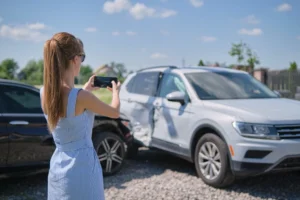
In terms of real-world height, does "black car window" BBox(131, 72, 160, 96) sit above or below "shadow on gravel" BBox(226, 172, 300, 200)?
above

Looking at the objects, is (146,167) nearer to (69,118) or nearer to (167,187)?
(167,187)

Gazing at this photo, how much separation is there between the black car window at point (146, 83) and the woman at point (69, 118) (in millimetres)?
4334

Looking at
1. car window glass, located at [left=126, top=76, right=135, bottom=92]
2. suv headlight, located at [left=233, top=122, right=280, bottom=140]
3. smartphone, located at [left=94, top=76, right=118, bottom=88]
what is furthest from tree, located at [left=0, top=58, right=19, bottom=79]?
smartphone, located at [left=94, top=76, right=118, bottom=88]

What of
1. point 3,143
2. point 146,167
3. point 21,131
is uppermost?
point 21,131

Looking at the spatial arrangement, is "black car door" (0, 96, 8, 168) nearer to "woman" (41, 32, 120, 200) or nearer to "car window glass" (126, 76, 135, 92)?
"woman" (41, 32, 120, 200)

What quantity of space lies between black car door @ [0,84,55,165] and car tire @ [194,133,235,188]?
2125 mm

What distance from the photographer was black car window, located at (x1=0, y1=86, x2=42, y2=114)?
4648 mm

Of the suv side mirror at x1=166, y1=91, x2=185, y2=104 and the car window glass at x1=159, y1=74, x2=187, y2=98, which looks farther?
the car window glass at x1=159, y1=74, x2=187, y2=98

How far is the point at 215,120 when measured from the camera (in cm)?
483

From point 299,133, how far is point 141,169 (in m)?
2.72

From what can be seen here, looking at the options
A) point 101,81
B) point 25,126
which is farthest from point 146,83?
point 101,81

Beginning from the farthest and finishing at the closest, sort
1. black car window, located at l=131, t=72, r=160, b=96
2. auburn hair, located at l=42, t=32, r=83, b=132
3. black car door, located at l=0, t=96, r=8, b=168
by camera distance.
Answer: black car window, located at l=131, t=72, r=160, b=96 → black car door, located at l=0, t=96, r=8, b=168 → auburn hair, located at l=42, t=32, r=83, b=132

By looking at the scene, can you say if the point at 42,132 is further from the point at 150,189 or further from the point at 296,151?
the point at 296,151

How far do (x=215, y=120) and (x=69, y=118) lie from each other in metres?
3.07
